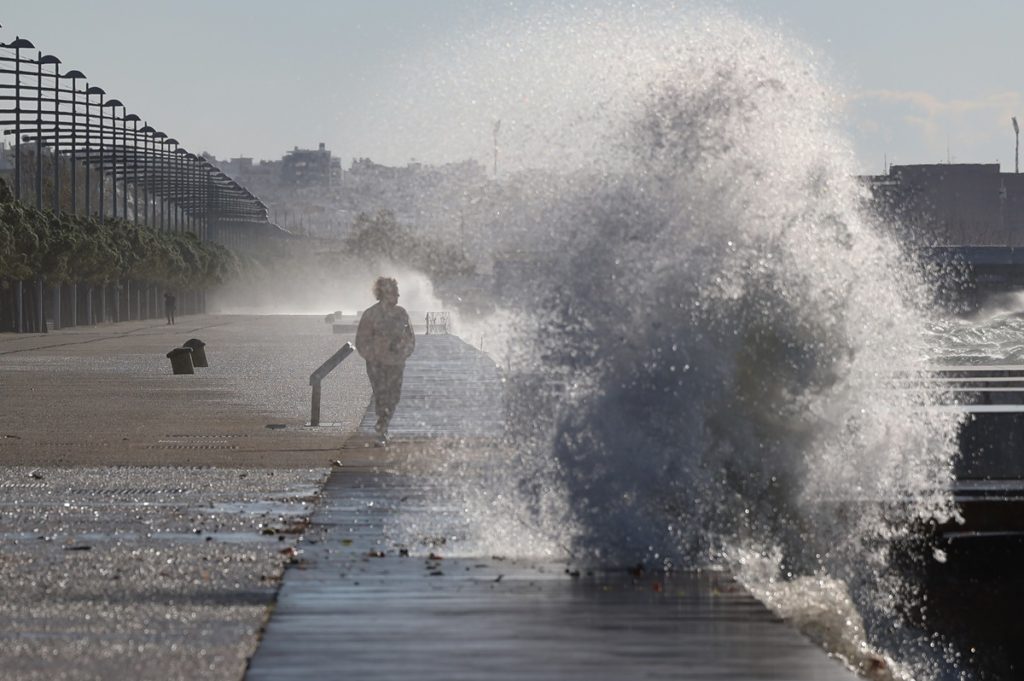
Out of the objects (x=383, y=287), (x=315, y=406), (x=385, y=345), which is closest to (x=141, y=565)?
(x=385, y=345)

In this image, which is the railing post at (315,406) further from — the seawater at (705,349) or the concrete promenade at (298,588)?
the seawater at (705,349)

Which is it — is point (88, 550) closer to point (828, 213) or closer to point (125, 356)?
point (828, 213)

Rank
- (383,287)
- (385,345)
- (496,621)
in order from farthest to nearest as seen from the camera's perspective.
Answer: (383,287) < (385,345) < (496,621)

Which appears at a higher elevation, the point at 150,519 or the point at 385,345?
the point at 385,345

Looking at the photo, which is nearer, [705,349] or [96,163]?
[705,349]

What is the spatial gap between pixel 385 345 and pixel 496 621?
11572 millimetres

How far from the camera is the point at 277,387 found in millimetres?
33125

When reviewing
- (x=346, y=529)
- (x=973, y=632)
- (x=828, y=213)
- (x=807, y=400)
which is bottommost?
(x=973, y=632)

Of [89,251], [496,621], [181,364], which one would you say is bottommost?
[496,621]

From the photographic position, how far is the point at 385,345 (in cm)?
2075

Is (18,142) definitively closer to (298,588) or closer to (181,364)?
(181,364)

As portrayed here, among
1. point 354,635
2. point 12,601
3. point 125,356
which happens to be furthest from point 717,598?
point 125,356

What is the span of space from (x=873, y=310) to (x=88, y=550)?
4849 millimetres

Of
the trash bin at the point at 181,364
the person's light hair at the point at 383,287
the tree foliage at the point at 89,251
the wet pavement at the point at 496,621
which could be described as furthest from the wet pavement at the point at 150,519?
the tree foliage at the point at 89,251
